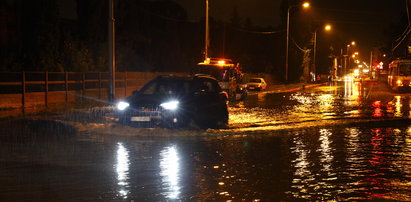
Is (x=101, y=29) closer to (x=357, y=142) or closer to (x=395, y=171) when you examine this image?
(x=357, y=142)

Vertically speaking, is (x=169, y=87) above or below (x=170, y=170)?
above

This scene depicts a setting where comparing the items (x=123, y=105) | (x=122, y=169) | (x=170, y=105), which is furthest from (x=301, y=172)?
(x=123, y=105)

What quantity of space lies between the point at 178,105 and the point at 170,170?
5.35m

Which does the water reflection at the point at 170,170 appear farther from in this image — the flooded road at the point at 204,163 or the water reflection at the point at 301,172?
the water reflection at the point at 301,172

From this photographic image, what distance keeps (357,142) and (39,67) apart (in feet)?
64.6

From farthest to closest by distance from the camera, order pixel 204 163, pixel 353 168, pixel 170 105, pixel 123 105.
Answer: pixel 123 105 < pixel 170 105 < pixel 204 163 < pixel 353 168

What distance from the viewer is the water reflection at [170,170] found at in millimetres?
7148

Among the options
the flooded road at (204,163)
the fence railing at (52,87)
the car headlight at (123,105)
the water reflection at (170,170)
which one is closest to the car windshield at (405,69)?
the fence railing at (52,87)

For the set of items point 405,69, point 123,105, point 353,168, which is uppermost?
point 405,69

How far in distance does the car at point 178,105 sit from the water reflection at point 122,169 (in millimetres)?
2155

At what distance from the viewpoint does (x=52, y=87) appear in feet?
84.0

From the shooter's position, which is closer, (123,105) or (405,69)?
(123,105)

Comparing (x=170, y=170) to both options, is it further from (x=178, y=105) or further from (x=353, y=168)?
(x=178, y=105)

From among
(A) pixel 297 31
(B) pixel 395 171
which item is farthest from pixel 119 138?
(A) pixel 297 31
